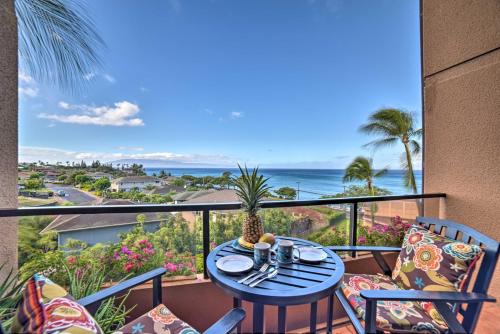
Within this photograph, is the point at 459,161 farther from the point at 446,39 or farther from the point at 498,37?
the point at 446,39

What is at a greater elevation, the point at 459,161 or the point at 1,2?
the point at 1,2

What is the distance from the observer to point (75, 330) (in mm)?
645

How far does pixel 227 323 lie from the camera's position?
95 cm

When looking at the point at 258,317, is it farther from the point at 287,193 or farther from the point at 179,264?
the point at 287,193

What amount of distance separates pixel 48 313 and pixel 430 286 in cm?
205

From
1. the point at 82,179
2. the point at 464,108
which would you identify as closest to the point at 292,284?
the point at 464,108

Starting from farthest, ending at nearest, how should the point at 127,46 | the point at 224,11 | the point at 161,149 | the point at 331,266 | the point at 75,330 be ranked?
the point at 161,149
the point at 224,11
the point at 127,46
the point at 331,266
the point at 75,330

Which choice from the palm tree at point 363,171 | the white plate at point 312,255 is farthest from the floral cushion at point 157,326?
the palm tree at point 363,171

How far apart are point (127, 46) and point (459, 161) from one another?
7045 mm

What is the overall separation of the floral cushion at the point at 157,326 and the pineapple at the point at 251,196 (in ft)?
2.10

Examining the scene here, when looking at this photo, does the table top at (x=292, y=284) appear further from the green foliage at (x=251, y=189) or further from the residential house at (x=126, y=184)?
the residential house at (x=126, y=184)

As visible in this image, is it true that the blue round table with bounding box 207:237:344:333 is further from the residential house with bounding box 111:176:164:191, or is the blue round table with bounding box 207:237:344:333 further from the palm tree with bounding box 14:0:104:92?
the residential house with bounding box 111:176:164:191

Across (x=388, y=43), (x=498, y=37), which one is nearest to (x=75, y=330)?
(x=498, y=37)

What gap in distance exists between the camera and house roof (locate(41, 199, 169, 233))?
162cm
